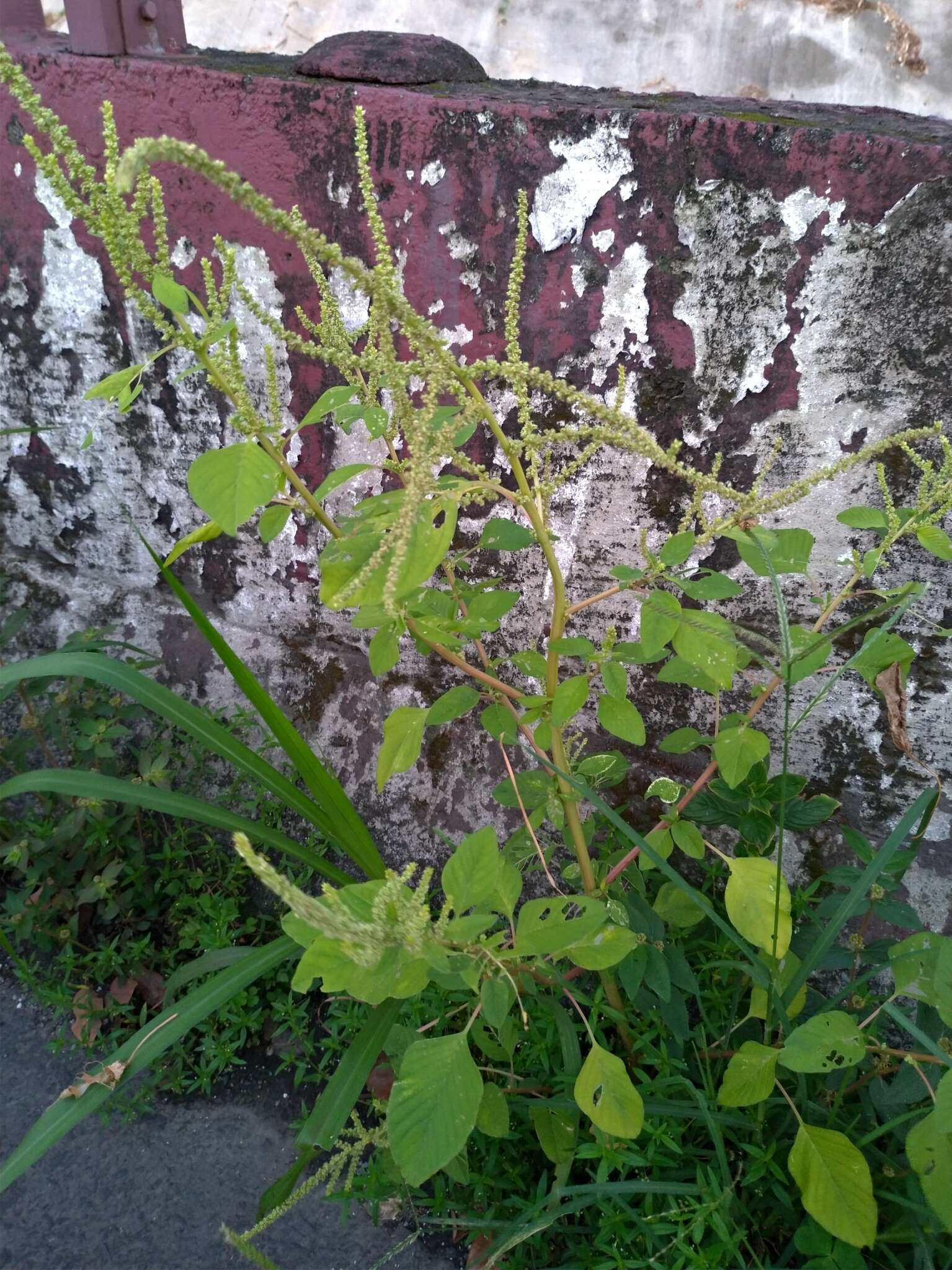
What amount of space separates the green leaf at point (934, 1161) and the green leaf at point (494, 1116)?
0.46m

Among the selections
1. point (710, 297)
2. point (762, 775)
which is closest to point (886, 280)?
point (710, 297)

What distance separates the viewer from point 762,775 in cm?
126

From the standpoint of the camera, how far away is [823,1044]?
101 centimetres

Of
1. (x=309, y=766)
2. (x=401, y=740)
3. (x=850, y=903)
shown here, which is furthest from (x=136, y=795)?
(x=850, y=903)

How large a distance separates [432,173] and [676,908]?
124 cm

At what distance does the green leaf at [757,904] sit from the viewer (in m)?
1.07

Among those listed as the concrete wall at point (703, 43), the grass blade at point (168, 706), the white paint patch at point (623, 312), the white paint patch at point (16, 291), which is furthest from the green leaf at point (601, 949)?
the concrete wall at point (703, 43)

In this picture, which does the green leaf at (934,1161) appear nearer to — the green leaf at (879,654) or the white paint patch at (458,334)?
the green leaf at (879,654)

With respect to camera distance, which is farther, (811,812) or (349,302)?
(349,302)

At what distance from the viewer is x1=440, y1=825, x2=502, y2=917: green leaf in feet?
3.23

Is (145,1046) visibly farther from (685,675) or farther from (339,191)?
(339,191)

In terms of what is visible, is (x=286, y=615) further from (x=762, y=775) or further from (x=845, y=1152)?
(x=845, y=1152)

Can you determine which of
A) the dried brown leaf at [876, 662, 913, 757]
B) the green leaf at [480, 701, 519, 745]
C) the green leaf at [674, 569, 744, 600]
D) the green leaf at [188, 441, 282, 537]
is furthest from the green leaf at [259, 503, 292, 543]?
the dried brown leaf at [876, 662, 913, 757]

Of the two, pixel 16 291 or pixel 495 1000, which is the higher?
pixel 16 291
